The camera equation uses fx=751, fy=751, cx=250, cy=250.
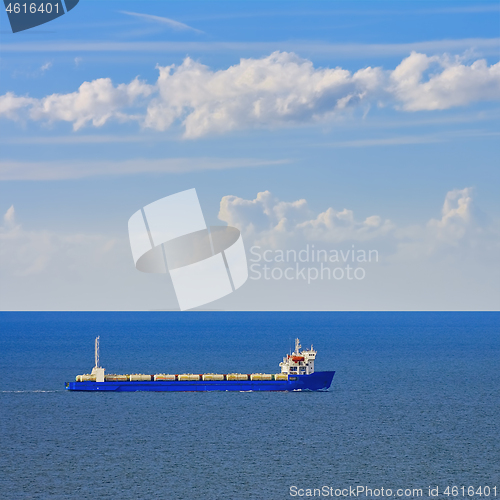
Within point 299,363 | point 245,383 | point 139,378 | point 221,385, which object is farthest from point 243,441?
point 139,378

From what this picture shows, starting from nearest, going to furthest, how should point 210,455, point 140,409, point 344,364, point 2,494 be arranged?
point 2,494 < point 210,455 < point 140,409 < point 344,364

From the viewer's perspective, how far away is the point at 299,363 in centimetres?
13675

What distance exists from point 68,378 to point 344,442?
82516 mm

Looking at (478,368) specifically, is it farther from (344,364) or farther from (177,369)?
(177,369)

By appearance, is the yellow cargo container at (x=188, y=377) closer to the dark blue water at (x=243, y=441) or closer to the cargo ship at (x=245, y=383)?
the cargo ship at (x=245, y=383)

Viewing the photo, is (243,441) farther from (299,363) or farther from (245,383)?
(299,363)

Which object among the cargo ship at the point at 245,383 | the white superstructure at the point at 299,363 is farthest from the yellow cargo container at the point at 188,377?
the white superstructure at the point at 299,363

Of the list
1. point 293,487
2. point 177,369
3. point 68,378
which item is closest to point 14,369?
point 68,378

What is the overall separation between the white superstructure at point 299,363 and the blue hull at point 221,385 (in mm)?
1443

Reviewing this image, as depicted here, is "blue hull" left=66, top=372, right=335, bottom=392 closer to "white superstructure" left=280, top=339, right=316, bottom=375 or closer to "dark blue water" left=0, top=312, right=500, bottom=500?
"white superstructure" left=280, top=339, right=316, bottom=375

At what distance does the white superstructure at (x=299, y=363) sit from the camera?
135625mm

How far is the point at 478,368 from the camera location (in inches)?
7224

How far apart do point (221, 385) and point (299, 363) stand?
585 inches

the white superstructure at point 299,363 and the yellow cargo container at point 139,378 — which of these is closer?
the white superstructure at point 299,363
